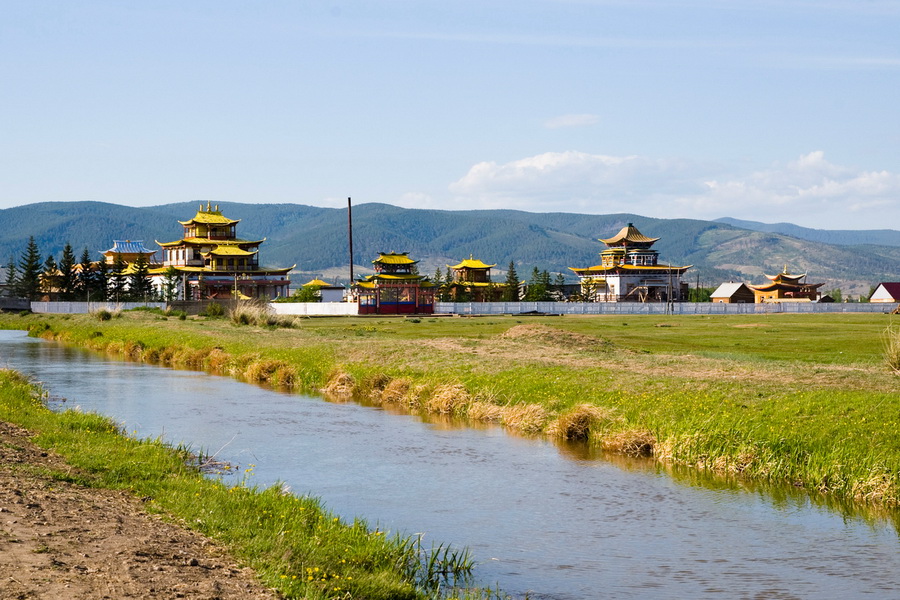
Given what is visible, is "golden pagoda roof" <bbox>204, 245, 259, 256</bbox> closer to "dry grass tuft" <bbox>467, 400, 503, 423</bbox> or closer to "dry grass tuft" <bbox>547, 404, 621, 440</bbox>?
"dry grass tuft" <bbox>467, 400, 503, 423</bbox>

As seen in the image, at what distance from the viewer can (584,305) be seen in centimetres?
14175

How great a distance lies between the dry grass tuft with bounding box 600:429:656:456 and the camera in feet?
85.1

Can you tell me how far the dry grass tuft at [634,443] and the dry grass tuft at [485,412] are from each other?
5727 millimetres

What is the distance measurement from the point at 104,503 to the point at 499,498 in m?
8.07

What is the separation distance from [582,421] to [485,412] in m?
4.82

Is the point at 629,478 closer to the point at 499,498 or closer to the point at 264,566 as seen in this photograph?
the point at 499,498

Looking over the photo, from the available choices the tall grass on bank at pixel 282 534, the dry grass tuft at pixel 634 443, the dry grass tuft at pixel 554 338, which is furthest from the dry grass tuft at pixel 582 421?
the dry grass tuft at pixel 554 338

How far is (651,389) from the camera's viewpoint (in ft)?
101

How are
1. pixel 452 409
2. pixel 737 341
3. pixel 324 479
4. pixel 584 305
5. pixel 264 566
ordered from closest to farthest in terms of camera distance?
pixel 264 566 → pixel 324 479 → pixel 452 409 → pixel 737 341 → pixel 584 305

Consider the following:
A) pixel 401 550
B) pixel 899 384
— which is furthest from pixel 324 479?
pixel 899 384

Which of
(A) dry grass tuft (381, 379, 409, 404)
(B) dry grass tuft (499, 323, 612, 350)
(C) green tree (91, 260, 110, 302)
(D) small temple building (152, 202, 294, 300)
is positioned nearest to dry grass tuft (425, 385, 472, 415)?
(A) dry grass tuft (381, 379, 409, 404)

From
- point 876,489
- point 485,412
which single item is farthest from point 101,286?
point 876,489

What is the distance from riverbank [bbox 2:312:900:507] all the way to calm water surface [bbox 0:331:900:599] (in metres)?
1.36

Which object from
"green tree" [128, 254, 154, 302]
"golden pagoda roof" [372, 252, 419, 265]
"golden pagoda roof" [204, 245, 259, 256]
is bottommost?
"green tree" [128, 254, 154, 302]
